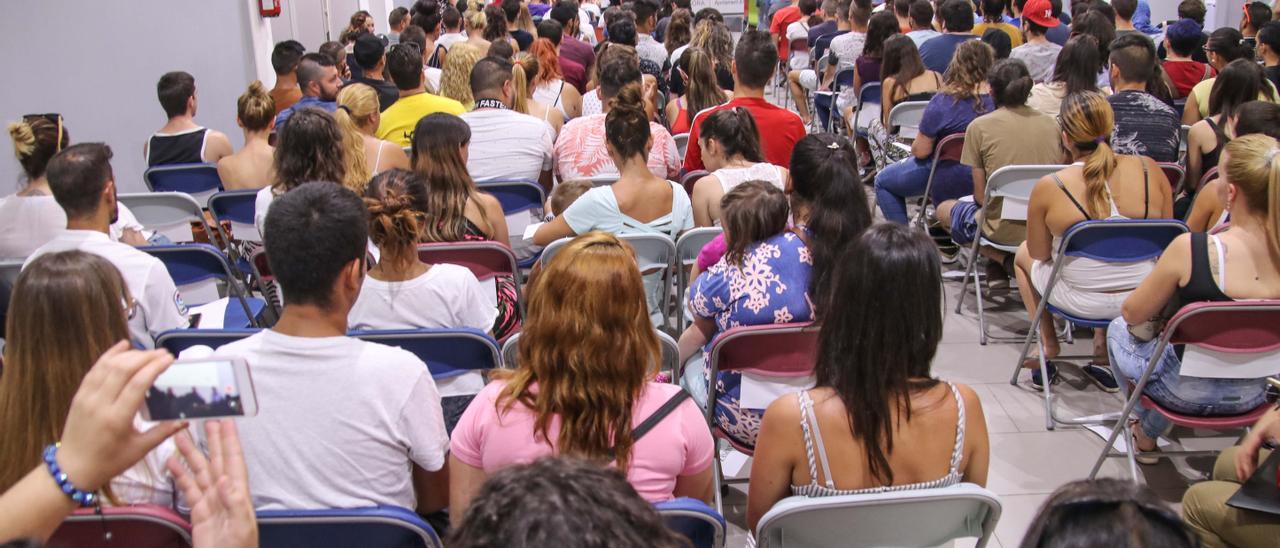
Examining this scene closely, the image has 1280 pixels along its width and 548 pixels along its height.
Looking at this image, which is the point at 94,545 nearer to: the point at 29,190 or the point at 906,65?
the point at 29,190

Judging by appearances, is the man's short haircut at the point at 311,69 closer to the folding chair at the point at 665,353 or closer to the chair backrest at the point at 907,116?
the chair backrest at the point at 907,116

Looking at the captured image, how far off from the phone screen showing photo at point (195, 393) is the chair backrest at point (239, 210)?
3309 millimetres

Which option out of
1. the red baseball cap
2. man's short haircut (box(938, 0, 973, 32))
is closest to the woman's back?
man's short haircut (box(938, 0, 973, 32))

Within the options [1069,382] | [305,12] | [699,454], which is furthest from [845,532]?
[305,12]

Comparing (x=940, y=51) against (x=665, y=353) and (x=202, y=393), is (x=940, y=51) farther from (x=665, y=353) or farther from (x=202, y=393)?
(x=202, y=393)

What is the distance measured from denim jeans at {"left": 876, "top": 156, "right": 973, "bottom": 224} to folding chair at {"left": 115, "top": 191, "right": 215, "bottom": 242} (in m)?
3.40

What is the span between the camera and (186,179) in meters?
5.11

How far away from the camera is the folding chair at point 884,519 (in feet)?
6.35

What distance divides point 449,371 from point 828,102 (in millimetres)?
6340

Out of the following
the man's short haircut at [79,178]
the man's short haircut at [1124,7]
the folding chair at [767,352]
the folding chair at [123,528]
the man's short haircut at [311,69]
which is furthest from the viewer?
the man's short haircut at [1124,7]

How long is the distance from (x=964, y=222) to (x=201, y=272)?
345cm

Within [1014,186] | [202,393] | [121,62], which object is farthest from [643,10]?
[202,393]

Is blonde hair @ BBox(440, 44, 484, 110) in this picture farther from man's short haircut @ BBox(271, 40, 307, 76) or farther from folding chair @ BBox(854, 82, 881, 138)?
folding chair @ BBox(854, 82, 881, 138)

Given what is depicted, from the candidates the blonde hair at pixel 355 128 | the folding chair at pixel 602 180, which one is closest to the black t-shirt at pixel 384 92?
the blonde hair at pixel 355 128
